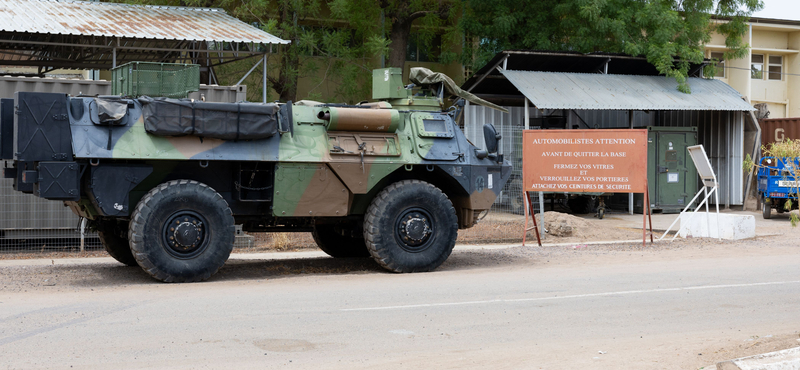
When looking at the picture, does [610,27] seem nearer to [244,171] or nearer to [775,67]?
[244,171]

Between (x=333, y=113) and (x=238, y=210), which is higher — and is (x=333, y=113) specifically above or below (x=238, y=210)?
above

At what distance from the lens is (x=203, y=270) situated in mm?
9562

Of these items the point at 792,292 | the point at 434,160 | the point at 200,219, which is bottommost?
the point at 792,292

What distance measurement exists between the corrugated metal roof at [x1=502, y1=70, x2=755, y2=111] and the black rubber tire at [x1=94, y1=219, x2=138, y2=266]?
1108cm

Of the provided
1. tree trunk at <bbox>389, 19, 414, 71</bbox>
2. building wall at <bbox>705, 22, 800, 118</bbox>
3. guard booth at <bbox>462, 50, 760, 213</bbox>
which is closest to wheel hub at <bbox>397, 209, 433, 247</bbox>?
guard booth at <bbox>462, 50, 760, 213</bbox>

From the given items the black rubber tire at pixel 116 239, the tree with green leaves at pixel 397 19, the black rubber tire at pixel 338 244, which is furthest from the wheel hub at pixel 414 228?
the tree with green leaves at pixel 397 19

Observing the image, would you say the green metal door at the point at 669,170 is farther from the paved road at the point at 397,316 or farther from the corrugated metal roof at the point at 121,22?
the corrugated metal roof at the point at 121,22

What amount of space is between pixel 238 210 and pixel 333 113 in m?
1.76

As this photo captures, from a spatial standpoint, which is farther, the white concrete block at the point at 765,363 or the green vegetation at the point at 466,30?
the green vegetation at the point at 466,30

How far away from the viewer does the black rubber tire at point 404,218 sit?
34.1 ft

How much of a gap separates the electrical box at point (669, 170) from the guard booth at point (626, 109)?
3 cm

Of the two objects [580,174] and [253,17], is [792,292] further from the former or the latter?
[253,17]

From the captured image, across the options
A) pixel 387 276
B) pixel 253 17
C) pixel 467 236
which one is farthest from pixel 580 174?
pixel 253 17

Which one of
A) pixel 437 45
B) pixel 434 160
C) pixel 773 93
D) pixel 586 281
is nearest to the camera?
pixel 586 281
